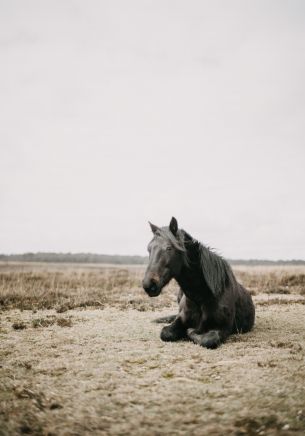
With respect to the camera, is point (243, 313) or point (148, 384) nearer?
point (148, 384)

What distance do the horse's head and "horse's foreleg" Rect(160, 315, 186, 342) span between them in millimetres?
1264

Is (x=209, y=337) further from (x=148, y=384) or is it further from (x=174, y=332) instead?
(x=148, y=384)

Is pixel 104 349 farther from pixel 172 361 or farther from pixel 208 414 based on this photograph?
pixel 208 414

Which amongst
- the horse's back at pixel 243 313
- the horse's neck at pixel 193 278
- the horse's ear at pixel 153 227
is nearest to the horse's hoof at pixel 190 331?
the horse's neck at pixel 193 278

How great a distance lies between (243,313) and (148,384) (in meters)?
3.69

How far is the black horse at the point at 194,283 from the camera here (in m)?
6.11

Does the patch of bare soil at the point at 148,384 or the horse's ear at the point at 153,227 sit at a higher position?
the horse's ear at the point at 153,227

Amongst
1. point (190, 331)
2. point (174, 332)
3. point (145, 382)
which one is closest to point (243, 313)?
point (190, 331)

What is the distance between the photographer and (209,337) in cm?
639

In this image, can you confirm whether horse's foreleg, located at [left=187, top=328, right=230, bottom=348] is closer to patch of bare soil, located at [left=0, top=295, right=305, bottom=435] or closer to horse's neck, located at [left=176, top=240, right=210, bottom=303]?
patch of bare soil, located at [left=0, top=295, right=305, bottom=435]

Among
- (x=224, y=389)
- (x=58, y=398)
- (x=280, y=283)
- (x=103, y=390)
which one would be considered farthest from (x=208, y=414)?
(x=280, y=283)

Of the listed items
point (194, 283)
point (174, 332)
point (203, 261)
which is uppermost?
point (203, 261)

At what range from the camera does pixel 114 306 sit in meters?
12.6

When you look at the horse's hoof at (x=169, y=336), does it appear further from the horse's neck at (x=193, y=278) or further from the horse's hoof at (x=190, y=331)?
the horse's neck at (x=193, y=278)
